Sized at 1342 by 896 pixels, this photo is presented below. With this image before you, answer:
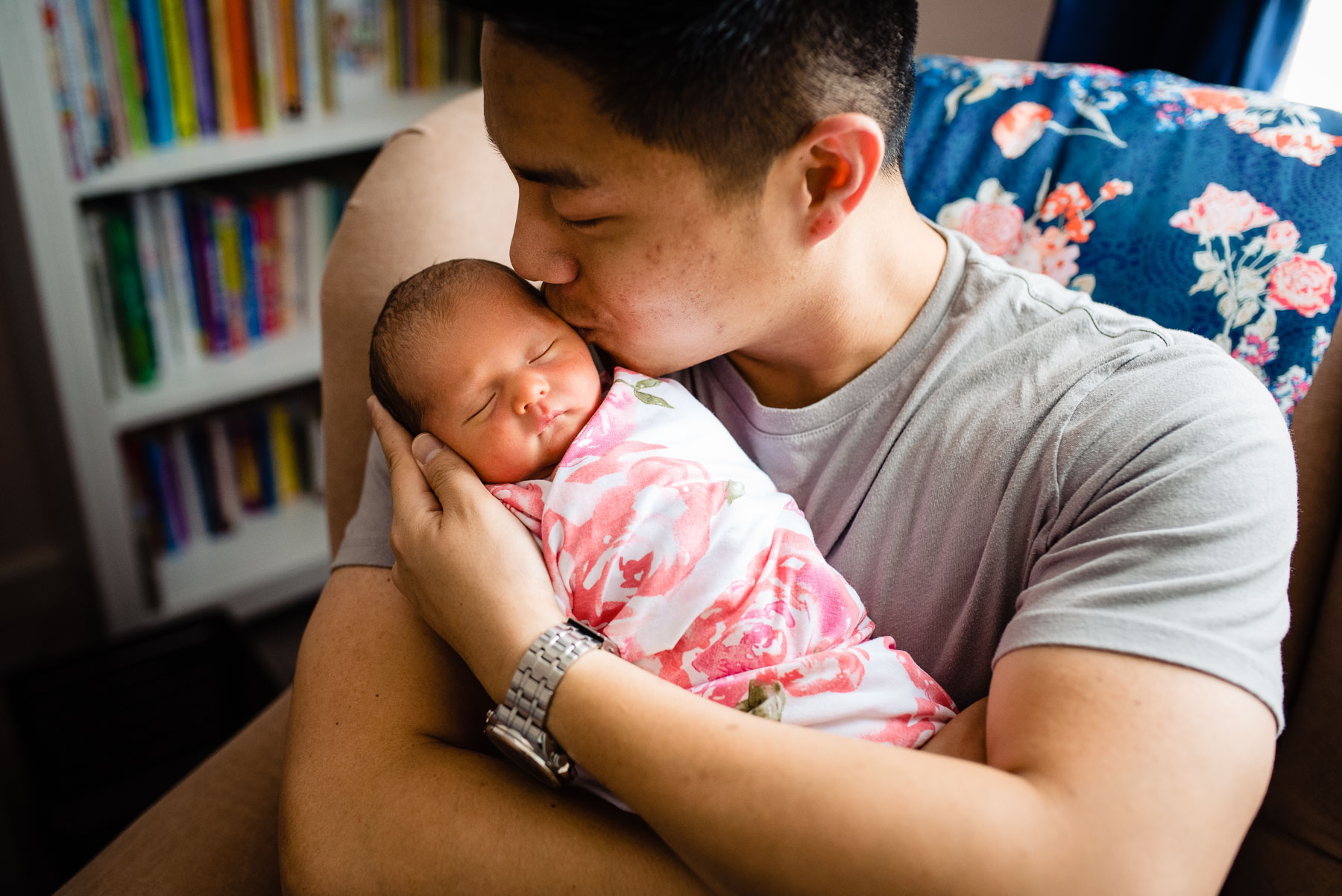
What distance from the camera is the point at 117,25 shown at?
1.84 meters

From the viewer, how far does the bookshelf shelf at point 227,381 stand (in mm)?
2109

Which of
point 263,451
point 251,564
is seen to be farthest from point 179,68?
point 251,564

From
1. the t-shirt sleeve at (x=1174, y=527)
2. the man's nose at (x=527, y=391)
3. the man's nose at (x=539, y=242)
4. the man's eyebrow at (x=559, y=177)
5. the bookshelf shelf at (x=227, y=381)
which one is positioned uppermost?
the man's eyebrow at (x=559, y=177)

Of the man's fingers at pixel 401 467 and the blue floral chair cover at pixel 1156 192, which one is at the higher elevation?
the blue floral chair cover at pixel 1156 192

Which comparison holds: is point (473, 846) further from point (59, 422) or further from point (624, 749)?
point (59, 422)

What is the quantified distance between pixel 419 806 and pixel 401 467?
395 mm

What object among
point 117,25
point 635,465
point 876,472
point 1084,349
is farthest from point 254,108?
point 1084,349

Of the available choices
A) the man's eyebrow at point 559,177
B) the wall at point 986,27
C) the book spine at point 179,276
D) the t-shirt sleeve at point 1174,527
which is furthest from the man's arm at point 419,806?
the wall at point 986,27

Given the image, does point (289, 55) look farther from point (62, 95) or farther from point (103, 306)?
point (103, 306)

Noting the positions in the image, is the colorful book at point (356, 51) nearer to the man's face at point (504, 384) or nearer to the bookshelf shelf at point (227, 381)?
the bookshelf shelf at point (227, 381)

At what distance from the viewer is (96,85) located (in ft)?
6.09

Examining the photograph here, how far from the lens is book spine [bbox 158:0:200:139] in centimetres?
190

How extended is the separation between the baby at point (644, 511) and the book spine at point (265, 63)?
1.24 metres

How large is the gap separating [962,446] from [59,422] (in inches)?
78.1
